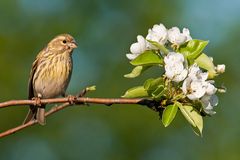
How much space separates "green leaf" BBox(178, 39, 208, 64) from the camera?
170 inches

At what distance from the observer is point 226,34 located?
1619cm

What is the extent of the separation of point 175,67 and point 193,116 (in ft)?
0.97

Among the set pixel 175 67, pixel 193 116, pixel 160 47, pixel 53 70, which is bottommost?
pixel 193 116

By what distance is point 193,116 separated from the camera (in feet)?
14.2

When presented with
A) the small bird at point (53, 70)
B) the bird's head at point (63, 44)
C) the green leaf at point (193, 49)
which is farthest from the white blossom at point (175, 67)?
the bird's head at point (63, 44)

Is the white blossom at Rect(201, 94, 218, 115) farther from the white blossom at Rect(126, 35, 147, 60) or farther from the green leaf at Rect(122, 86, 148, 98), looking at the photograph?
the white blossom at Rect(126, 35, 147, 60)

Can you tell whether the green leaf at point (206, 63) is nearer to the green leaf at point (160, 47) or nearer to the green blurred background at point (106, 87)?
the green leaf at point (160, 47)

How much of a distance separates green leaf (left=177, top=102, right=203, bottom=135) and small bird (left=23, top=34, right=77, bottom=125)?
382 centimetres

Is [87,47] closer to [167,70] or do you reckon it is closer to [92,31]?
[92,31]

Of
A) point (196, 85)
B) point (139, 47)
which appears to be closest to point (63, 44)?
point (139, 47)

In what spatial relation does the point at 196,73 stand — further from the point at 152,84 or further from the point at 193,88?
the point at 152,84

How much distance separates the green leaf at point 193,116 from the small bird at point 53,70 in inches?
150
